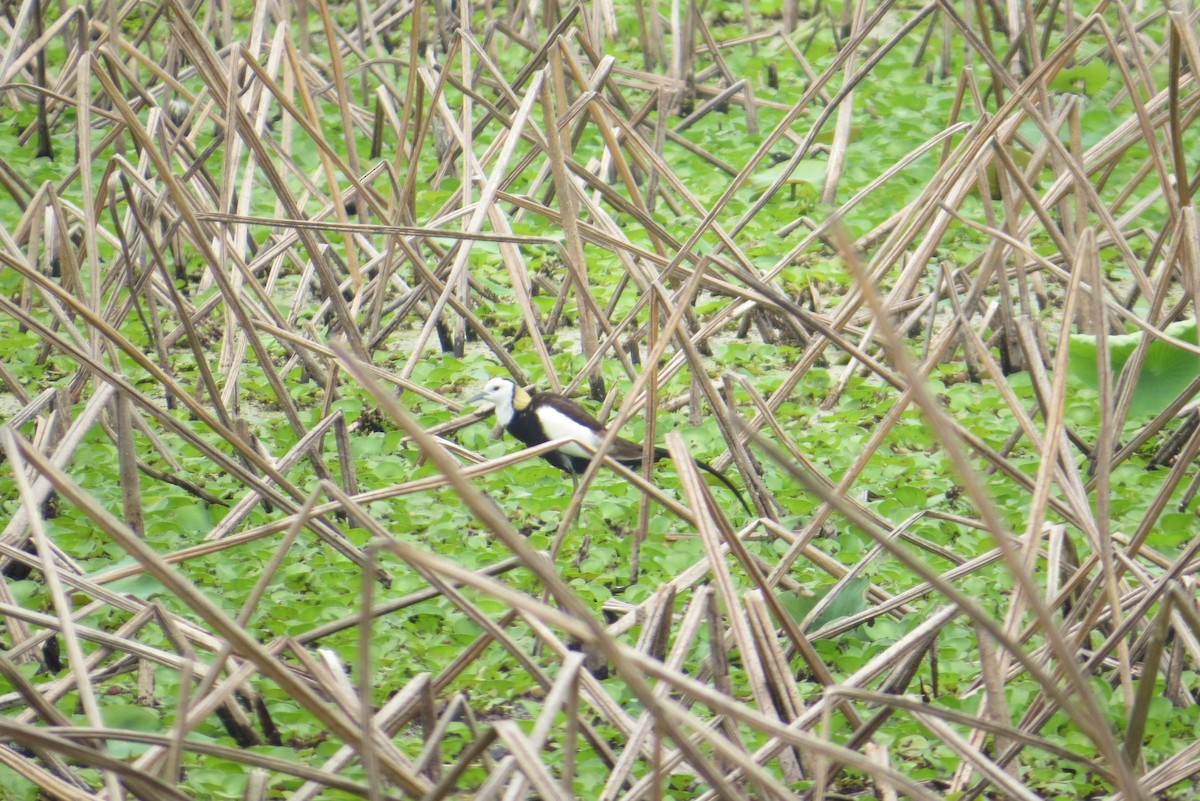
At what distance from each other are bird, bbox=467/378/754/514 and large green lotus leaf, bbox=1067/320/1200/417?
0.95 m

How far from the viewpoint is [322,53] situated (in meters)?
5.64

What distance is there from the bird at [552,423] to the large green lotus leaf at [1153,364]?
95 centimetres

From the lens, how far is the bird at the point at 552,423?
3.09 m

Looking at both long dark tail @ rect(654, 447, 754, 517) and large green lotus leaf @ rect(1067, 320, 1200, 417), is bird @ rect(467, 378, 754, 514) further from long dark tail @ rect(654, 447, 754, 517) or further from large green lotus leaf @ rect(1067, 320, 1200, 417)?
large green lotus leaf @ rect(1067, 320, 1200, 417)

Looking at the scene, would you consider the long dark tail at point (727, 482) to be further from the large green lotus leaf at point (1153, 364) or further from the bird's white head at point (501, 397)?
the large green lotus leaf at point (1153, 364)

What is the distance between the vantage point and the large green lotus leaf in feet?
9.75

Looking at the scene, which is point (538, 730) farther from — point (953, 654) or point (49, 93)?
point (49, 93)

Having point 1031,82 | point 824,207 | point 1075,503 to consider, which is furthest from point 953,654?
point 824,207

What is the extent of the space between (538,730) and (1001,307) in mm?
2315

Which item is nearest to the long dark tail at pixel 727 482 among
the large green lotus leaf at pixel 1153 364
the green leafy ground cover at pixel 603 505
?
the green leafy ground cover at pixel 603 505

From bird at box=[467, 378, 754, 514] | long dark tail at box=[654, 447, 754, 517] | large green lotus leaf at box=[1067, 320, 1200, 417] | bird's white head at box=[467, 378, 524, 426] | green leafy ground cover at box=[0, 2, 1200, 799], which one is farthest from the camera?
bird's white head at box=[467, 378, 524, 426]

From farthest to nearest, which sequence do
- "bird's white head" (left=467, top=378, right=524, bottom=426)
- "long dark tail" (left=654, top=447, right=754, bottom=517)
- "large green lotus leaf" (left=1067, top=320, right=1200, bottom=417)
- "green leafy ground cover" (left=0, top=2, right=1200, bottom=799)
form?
1. "bird's white head" (left=467, top=378, right=524, bottom=426)
2. "large green lotus leaf" (left=1067, top=320, right=1200, bottom=417)
3. "long dark tail" (left=654, top=447, right=754, bottom=517)
4. "green leafy ground cover" (left=0, top=2, right=1200, bottom=799)

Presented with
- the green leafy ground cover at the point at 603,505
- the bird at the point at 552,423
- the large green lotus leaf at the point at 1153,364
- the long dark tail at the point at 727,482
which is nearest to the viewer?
the green leafy ground cover at the point at 603,505

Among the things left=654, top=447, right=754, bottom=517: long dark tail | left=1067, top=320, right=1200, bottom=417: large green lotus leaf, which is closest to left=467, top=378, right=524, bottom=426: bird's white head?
left=654, top=447, right=754, bottom=517: long dark tail
